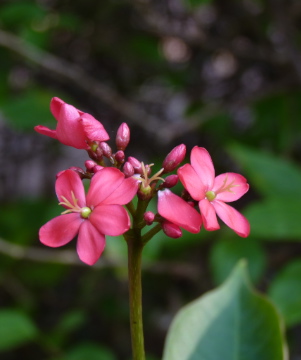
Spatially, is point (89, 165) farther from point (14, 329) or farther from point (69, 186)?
point (14, 329)

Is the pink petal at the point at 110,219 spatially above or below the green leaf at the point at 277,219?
above

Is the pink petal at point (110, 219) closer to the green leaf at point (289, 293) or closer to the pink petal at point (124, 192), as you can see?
the pink petal at point (124, 192)

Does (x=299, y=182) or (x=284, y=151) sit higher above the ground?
(x=299, y=182)

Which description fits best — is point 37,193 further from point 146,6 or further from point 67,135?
point 67,135

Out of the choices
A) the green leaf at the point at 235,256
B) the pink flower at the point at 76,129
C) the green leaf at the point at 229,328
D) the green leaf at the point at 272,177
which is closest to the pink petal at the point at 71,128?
the pink flower at the point at 76,129

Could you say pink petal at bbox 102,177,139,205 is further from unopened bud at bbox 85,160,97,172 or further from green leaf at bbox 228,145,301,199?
green leaf at bbox 228,145,301,199

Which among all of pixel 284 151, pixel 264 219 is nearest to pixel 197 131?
pixel 284 151

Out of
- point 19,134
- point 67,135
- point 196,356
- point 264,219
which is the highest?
point 67,135
